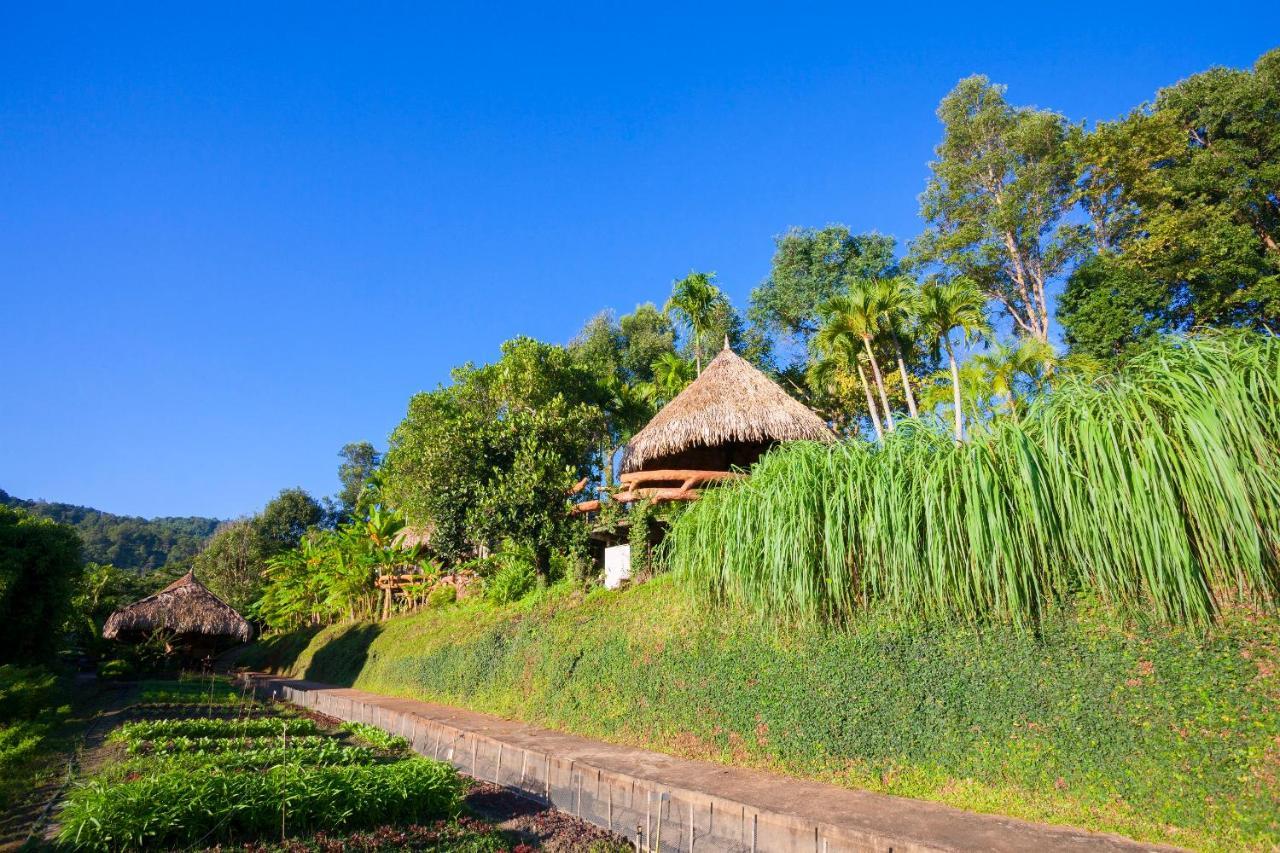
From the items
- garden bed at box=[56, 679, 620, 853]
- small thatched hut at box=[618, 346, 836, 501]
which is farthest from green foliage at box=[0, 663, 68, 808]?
small thatched hut at box=[618, 346, 836, 501]

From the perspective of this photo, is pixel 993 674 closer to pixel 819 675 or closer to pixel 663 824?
pixel 819 675

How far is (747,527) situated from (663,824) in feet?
9.09

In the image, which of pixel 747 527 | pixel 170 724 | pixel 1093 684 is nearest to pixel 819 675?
pixel 747 527

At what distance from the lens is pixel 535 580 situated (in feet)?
44.9

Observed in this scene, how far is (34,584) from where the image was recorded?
14922mm

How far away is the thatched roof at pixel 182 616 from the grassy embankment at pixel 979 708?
2079cm

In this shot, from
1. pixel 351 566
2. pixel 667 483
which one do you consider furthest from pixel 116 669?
pixel 667 483

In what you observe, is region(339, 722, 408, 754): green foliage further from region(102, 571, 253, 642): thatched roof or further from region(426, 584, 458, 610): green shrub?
region(102, 571, 253, 642): thatched roof

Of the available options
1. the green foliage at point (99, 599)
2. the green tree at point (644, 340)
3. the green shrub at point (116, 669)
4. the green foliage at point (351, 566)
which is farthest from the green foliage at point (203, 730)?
the green tree at point (644, 340)

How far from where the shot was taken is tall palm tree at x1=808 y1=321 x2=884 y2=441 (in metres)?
19.0

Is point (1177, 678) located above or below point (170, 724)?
above

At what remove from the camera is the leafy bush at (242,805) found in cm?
466

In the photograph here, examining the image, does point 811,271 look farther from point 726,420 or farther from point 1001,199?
point 726,420

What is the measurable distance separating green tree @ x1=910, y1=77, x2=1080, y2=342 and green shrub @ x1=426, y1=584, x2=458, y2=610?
18720mm
